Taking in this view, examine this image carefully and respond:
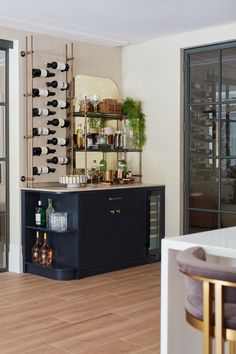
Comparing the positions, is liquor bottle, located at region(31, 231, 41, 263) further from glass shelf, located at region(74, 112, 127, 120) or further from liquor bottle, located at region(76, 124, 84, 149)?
glass shelf, located at region(74, 112, 127, 120)

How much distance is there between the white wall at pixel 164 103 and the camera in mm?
6340

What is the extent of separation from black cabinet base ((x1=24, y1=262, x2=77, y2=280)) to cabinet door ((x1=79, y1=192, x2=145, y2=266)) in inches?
6.2

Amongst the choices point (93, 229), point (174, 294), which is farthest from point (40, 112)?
point (174, 294)

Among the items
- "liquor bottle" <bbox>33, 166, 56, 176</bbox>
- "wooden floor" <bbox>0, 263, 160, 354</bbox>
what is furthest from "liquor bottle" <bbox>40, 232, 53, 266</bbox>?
"liquor bottle" <bbox>33, 166, 56, 176</bbox>

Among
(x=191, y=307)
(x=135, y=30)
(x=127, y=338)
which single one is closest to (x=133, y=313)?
(x=127, y=338)

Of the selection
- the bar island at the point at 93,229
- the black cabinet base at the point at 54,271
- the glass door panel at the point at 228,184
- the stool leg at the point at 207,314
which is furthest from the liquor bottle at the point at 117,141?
the stool leg at the point at 207,314

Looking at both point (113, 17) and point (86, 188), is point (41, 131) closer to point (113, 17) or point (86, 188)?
point (86, 188)

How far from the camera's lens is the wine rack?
19.1 feet

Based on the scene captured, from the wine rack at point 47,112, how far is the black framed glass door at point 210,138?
55.0 inches

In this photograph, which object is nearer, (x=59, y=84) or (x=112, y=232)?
(x=112, y=232)

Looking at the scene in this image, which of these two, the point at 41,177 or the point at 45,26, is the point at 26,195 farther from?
the point at 45,26

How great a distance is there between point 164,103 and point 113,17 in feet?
4.49

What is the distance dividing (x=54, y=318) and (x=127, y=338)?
711 mm

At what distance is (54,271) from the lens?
217 inches
